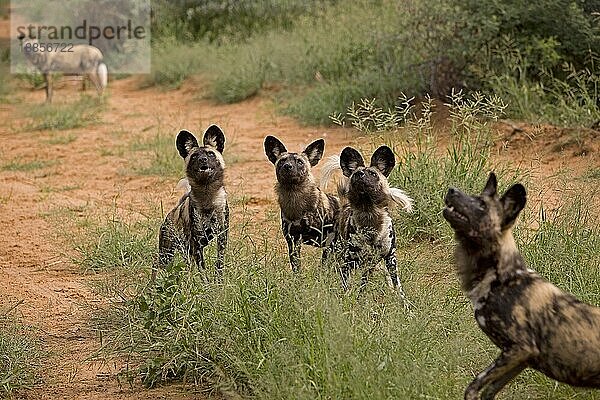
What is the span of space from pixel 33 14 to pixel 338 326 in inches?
731

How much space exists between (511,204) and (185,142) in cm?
270

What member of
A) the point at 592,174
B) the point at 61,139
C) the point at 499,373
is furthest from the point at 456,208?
the point at 61,139

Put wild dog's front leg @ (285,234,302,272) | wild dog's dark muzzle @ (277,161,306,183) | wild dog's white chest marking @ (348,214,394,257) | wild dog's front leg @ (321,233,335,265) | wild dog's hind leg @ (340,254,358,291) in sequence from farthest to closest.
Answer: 1. wild dog's dark muzzle @ (277,161,306,183)
2. wild dog's front leg @ (285,234,302,272)
3. wild dog's white chest marking @ (348,214,394,257)
4. wild dog's front leg @ (321,233,335,265)
5. wild dog's hind leg @ (340,254,358,291)

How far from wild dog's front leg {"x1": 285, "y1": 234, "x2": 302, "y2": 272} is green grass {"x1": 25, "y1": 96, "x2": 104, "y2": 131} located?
22.1ft

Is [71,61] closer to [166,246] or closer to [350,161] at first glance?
[166,246]

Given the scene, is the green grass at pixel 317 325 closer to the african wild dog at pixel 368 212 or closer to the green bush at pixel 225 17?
the african wild dog at pixel 368 212

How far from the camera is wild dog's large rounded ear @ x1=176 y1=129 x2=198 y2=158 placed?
5.52 meters

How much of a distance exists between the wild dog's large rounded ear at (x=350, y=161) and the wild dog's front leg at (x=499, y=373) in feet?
6.52

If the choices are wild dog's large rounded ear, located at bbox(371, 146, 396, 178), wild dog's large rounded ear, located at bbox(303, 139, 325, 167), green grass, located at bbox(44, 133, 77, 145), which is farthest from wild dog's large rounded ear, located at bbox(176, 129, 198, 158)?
→ green grass, located at bbox(44, 133, 77, 145)

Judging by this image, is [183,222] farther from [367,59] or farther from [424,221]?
[367,59]

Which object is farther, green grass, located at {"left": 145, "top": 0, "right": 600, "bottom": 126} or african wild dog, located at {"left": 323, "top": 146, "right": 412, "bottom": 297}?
green grass, located at {"left": 145, "top": 0, "right": 600, "bottom": 126}

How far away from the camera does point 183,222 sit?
5.49m

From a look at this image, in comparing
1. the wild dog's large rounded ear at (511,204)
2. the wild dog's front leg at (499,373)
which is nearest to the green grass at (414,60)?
the wild dog's large rounded ear at (511,204)

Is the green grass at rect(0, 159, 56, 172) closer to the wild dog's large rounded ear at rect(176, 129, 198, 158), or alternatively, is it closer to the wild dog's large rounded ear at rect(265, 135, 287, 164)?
the wild dog's large rounded ear at rect(176, 129, 198, 158)
